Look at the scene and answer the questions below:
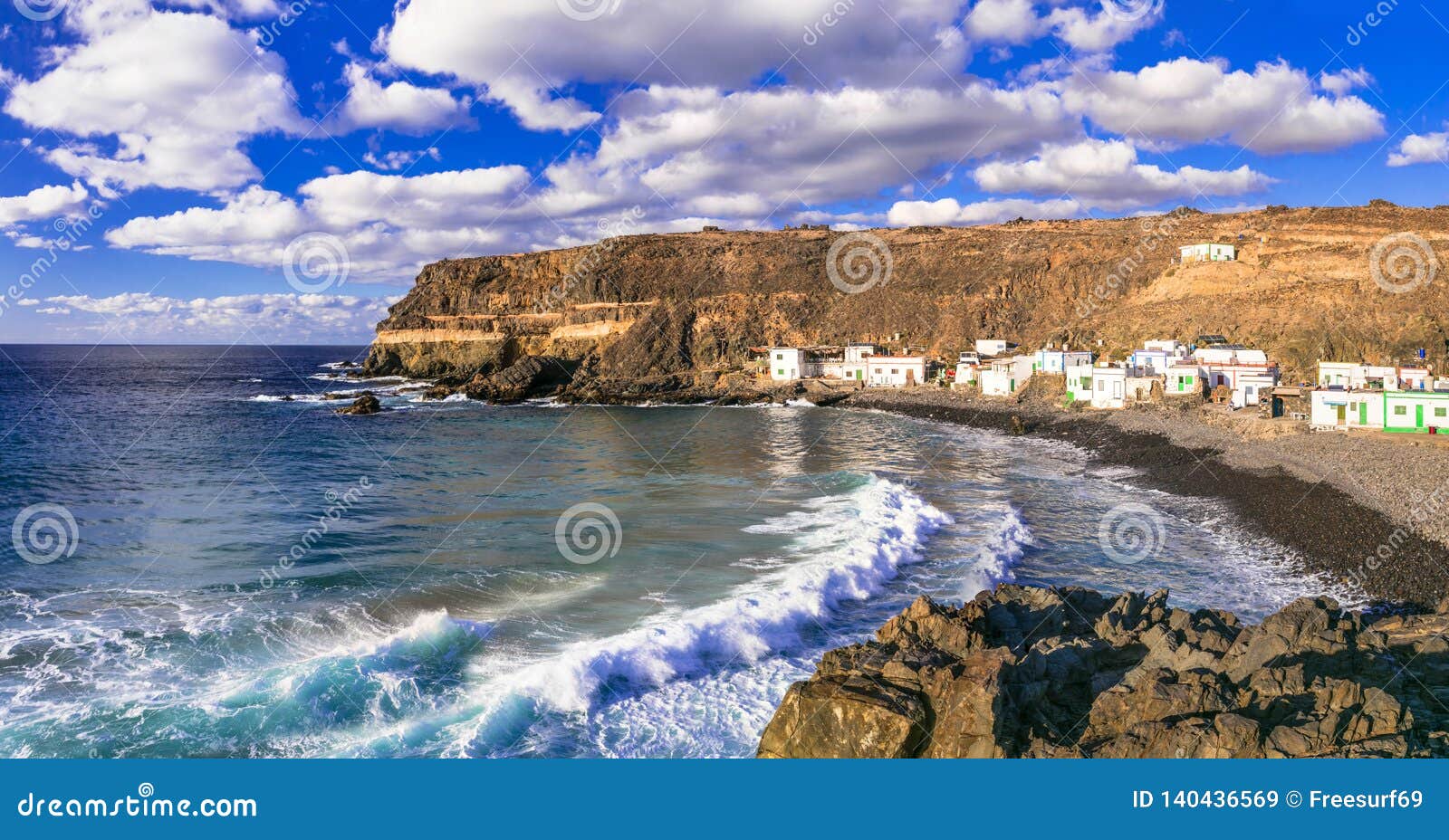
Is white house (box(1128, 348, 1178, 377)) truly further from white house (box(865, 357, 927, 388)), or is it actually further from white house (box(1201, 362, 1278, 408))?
white house (box(865, 357, 927, 388))

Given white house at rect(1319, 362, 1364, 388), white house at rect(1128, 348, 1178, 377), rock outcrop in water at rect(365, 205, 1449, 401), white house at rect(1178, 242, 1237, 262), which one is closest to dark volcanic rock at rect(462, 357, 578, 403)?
rock outcrop in water at rect(365, 205, 1449, 401)

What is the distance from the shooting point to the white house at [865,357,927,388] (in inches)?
2544

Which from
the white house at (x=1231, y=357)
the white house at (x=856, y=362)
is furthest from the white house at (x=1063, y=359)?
the white house at (x=856, y=362)

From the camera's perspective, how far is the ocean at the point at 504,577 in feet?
36.3

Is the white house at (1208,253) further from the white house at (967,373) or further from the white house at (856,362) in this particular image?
the white house at (856,362)

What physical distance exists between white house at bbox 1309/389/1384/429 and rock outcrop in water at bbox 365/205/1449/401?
16238mm

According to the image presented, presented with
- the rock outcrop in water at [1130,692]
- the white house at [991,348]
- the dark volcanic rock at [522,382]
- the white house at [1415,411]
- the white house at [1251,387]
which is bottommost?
the rock outcrop in water at [1130,692]

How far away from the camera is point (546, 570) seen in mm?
17891

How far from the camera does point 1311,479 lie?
24.8m

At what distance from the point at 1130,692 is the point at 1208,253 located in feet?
210

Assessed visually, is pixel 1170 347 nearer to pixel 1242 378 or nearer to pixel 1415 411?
pixel 1242 378

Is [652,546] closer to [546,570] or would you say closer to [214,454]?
[546,570]

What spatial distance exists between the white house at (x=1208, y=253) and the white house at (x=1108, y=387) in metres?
22.6

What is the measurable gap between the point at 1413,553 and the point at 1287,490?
701 centimetres
